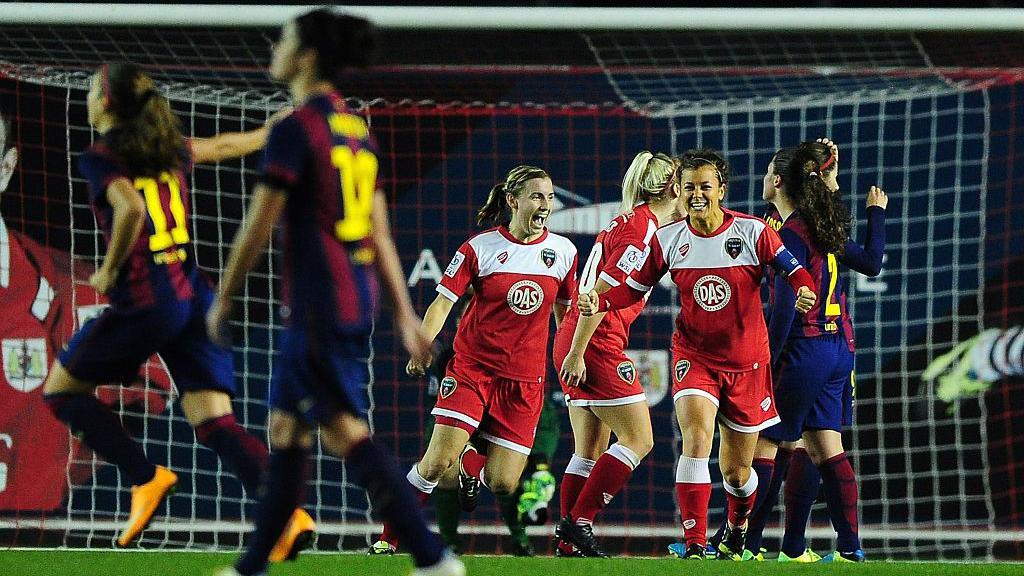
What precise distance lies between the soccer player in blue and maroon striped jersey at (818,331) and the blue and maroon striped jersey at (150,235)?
2678 mm

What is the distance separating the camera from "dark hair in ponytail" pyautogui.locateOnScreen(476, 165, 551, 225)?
19.4 feet

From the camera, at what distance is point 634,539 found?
339 inches

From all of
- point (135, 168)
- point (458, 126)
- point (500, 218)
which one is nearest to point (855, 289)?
point (458, 126)

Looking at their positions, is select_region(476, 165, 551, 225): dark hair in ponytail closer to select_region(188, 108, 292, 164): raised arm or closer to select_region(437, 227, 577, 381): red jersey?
select_region(437, 227, 577, 381): red jersey

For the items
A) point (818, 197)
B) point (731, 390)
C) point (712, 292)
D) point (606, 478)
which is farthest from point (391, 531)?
point (818, 197)

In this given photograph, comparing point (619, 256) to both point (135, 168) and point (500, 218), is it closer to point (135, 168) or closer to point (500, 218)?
point (500, 218)


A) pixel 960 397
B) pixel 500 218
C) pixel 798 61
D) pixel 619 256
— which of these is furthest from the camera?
pixel 798 61

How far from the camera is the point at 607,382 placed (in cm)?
599

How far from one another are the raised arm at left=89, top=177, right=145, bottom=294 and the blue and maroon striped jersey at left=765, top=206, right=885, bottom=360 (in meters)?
2.86

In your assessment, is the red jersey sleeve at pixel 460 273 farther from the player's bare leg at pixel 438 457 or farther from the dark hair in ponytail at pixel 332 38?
the dark hair in ponytail at pixel 332 38

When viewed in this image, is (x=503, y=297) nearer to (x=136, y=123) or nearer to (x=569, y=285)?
(x=569, y=285)

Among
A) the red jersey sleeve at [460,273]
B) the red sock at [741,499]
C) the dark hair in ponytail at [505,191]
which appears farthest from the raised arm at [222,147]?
the red sock at [741,499]

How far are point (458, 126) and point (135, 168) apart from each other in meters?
4.46

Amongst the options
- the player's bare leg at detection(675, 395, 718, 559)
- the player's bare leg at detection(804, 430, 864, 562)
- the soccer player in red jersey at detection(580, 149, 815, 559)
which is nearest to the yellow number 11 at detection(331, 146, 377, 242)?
the soccer player in red jersey at detection(580, 149, 815, 559)
